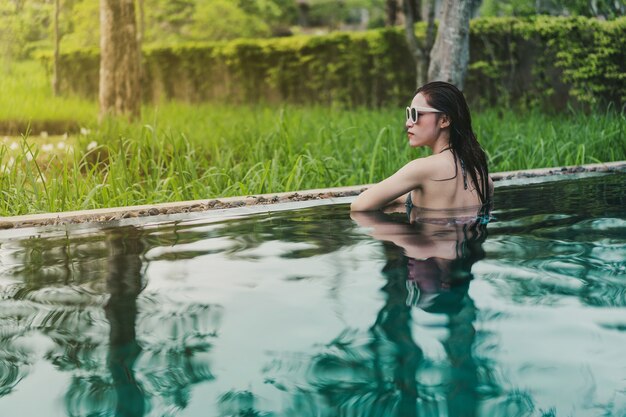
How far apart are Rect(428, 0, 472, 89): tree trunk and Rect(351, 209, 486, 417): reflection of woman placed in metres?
4.78

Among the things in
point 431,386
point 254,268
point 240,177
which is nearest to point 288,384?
point 431,386

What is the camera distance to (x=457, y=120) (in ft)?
15.8

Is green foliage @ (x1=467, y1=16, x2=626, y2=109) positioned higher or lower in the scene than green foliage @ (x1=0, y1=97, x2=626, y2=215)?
higher

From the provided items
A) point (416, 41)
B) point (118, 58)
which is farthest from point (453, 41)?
point (118, 58)

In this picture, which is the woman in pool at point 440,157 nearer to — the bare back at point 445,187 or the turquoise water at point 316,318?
the bare back at point 445,187

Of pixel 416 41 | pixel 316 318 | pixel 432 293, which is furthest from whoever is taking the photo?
pixel 416 41

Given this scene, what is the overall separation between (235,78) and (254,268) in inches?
633

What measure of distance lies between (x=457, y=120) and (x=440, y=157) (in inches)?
8.9

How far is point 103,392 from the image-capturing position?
2465mm

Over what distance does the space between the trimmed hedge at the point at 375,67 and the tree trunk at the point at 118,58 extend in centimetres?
609

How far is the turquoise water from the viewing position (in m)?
2.43

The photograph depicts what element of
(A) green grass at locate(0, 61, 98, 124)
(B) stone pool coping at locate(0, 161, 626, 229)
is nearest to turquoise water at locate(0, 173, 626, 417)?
(B) stone pool coping at locate(0, 161, 626, 229)

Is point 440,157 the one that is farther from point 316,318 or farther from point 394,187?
point 316,318

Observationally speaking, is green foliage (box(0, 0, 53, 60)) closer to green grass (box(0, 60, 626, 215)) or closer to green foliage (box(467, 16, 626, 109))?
green foliage (box(467, 16, 626, 109))
